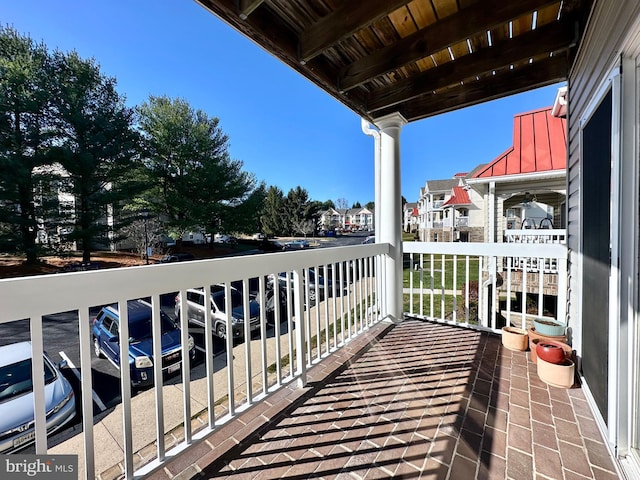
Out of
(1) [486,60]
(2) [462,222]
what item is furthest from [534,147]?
(2) [462,222]

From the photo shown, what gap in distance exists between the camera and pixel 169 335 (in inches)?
154

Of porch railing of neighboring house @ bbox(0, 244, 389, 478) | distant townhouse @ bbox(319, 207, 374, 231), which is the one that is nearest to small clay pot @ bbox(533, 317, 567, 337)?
porch railing of neighboring house @ bbox(0, 244, 389, 478)

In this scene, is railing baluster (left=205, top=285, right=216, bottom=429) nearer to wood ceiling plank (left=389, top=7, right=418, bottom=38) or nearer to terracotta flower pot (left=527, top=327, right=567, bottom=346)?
wood ceiling plank (left=389, top=7, right=418, bottom=38)

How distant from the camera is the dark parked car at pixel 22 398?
154 cm

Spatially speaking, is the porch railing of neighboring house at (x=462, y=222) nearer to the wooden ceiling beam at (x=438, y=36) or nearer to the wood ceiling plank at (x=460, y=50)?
the wood ceiling plank at (x=460, y=50)

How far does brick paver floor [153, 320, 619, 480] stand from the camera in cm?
122

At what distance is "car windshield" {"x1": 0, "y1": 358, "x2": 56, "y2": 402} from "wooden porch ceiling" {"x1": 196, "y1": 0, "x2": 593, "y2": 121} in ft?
8.30

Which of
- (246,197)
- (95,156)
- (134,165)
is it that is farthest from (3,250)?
(246,197)

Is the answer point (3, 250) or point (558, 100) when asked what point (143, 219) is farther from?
point (558, 100)

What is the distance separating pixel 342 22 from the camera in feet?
5.19

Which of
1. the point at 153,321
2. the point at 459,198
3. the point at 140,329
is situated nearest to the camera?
the point at 153,321

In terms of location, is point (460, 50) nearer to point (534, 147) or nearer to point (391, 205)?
point (391, 205)

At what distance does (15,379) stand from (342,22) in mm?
3280

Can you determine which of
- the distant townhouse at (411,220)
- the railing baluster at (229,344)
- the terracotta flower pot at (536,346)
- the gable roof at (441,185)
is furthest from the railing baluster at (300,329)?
the distant townhouse at (411,220)
